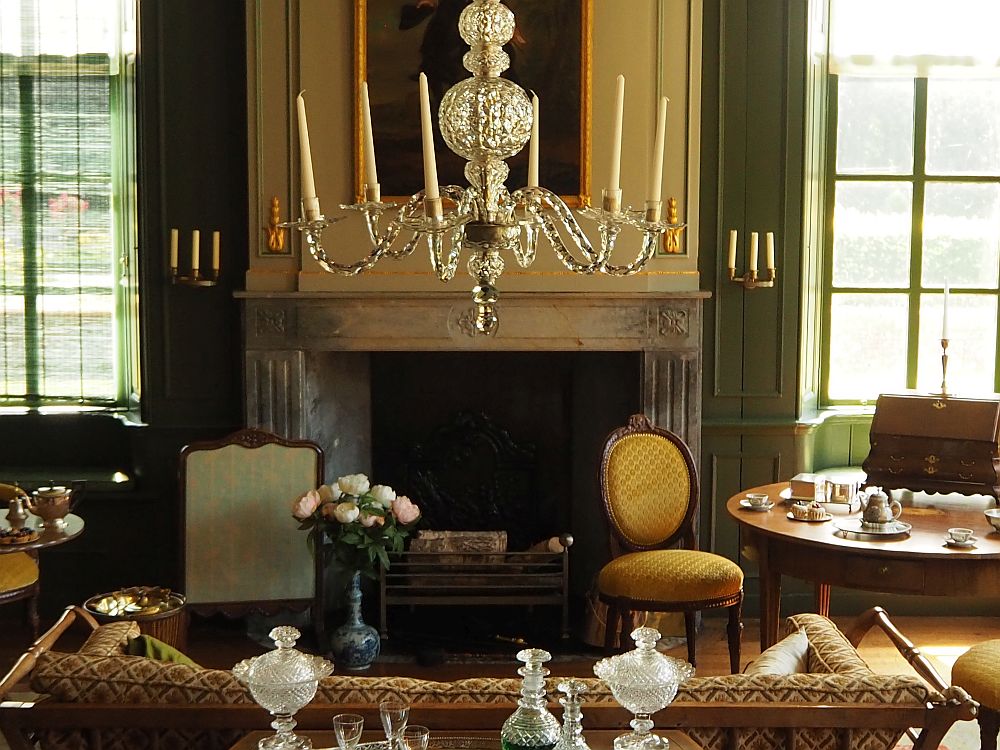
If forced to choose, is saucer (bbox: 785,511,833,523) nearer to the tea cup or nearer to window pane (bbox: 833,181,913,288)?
the tea cup

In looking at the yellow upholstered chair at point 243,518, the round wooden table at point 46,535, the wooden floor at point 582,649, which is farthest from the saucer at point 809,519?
the round wooden table at point 46,535

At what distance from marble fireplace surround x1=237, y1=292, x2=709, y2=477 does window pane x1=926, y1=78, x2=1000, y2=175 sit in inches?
68.2

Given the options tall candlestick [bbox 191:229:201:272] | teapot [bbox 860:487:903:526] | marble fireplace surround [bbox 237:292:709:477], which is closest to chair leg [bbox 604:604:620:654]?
marble fireplace surround [bbox 237:292:709:477]

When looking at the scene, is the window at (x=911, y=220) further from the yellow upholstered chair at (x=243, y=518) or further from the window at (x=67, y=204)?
the window at (x=67, y=204)

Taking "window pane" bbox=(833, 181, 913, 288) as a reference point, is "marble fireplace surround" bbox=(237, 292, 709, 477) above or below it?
below

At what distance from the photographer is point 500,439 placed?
527 cm

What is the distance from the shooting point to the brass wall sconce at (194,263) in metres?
4.79

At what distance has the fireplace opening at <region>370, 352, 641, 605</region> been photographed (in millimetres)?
5254

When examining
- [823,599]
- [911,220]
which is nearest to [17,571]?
[823,599]

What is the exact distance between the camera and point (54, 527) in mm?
4133

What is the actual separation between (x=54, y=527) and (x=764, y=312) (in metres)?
3.17

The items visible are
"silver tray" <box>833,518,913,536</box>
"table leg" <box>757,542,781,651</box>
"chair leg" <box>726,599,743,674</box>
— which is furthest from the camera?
"chair leg" <box>726,599,743,674</box>

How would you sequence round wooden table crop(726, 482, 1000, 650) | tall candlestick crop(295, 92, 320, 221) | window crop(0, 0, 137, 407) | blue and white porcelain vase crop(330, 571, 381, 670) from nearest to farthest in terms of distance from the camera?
tall candlestick crop(295, 92, 320, 221) < round wooden table crop(726, 482, 1000, 650) < blue and white porcelain vase crop(330, 571, 381, 670) < window crop(0, 0, 137, 407)

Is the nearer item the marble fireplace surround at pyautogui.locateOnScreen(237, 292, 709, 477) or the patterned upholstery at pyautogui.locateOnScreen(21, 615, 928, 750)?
the patterned upholstery at pyautogui.locateOnScreen(21, 615, 928, 750)
